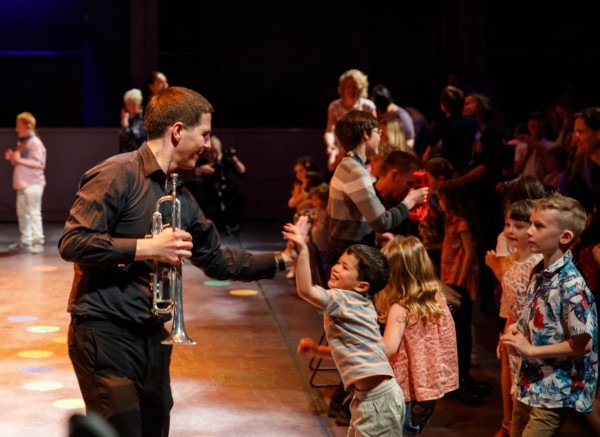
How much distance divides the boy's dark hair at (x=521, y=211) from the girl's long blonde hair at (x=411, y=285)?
70 centimetres

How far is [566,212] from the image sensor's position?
13.2 ft

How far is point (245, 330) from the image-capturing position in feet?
24.5

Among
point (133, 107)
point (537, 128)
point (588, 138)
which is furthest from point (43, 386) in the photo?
point (537, 128)

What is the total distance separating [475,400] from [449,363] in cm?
135

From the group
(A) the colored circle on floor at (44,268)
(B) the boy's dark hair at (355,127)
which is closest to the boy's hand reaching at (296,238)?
(B) the boy's dark hair at (355,127)

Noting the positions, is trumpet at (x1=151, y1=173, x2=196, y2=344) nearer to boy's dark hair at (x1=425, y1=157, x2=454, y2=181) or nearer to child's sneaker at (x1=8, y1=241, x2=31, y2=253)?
boy's dark hair at (x1=425, y1=157, x2=454, y2=181)

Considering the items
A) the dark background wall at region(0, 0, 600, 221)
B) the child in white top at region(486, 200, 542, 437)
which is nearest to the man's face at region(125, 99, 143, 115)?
the dark background wall at region(0, 0, 600, 221)

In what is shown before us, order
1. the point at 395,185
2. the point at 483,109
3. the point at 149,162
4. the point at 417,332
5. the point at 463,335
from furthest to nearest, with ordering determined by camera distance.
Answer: the point at 483,109 → the point at 395,185 → the point at 463,335 → the point at 417,332 → the point at 149,162

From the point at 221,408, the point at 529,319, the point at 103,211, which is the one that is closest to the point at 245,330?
the point at 221,408

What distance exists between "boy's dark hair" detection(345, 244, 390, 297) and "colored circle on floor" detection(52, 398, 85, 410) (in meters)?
2.46

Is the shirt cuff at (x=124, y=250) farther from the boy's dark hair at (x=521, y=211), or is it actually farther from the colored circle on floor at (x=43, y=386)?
the colored circle on floor at (x=43, y=386)

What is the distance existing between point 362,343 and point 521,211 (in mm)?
1542

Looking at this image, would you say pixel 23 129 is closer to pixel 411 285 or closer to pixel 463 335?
pixel 463 335

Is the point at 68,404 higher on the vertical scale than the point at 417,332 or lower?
lower
